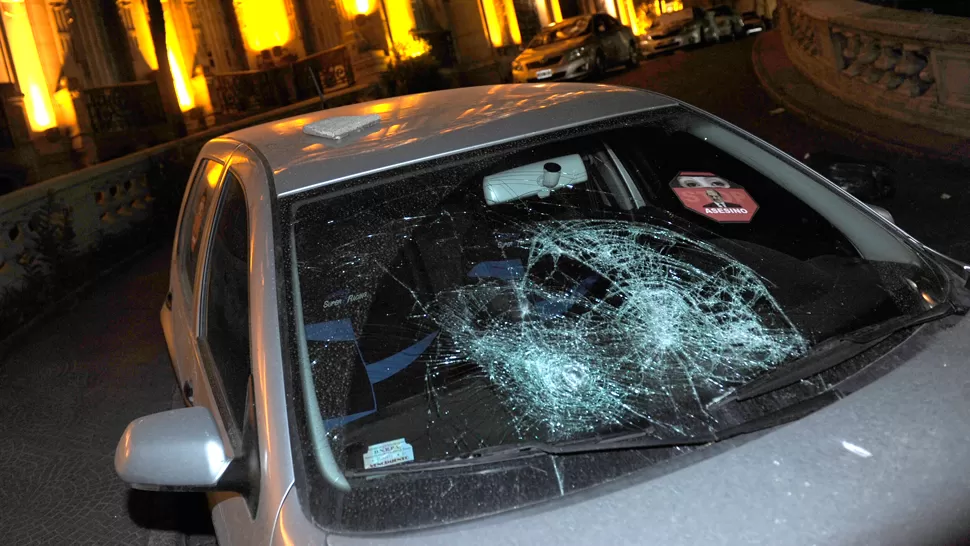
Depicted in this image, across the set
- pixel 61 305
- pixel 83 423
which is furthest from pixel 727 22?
pixel 83 423

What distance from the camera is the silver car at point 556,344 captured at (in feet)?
5.12

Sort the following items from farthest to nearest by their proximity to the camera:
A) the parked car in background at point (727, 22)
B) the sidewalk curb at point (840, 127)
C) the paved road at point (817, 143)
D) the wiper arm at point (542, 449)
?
the parked car in background at point (727, 22), the sidewalk curb at point (840, 127), the paved road at point (817, 143), the wiper arm at point (542, 449)

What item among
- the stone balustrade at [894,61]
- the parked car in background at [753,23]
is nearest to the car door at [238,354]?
the stone balustrade at [894,61]

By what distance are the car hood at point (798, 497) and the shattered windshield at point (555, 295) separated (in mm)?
156

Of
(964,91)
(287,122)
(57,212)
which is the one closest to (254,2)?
(57,212)

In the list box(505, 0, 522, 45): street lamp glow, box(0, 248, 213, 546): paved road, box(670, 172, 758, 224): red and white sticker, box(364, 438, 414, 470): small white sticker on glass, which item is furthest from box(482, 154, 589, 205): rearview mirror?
box(505, 0, 522, 45): street lamp glow

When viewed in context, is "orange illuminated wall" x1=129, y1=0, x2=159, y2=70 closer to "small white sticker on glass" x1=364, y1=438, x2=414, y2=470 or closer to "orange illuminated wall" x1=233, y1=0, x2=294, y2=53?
"orange illuminated wall" x1=233, y1=0, x2=294, y2=53

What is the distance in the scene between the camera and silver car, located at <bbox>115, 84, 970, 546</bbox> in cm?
156

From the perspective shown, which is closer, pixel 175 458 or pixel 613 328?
pixel 175 458

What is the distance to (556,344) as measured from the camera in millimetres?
2078

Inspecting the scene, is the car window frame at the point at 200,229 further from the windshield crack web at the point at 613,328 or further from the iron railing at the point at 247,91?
the iron railing at the point at 247,91

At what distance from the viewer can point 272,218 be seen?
2125mm

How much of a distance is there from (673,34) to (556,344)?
23685mm

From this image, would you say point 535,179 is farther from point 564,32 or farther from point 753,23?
point 753,23
